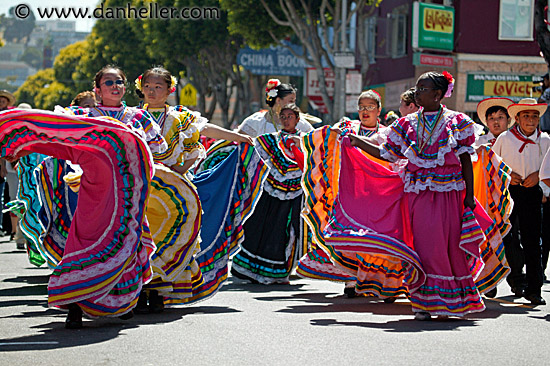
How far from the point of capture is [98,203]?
7.62m

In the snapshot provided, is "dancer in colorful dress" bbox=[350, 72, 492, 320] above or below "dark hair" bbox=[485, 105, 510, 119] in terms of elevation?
below

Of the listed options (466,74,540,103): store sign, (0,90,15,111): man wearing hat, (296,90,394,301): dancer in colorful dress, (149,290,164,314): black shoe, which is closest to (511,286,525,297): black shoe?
(296,90,394,301): dancer in colorful dress

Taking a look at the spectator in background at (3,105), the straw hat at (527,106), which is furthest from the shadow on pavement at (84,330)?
the spectator in background at (3,105)

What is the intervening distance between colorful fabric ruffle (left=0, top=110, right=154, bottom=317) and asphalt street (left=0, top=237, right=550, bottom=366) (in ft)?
0.93

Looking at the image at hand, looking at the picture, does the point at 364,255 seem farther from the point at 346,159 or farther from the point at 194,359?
the point at 194,359

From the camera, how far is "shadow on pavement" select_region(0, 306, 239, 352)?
6906 mm

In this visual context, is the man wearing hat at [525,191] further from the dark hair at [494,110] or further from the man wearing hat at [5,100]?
the man wearing hat at [5,100]

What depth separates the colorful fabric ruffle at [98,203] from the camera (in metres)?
7.39

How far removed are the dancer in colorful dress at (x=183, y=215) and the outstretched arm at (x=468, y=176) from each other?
2140mm

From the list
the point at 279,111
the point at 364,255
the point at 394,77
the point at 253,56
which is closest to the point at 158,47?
the point at 253,56

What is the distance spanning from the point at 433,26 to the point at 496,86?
3.40 m

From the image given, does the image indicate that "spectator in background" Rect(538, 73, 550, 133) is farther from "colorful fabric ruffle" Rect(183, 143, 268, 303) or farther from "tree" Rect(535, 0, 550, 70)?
"colorful fabric ruffle" Rect(183, 143, 268, 303)

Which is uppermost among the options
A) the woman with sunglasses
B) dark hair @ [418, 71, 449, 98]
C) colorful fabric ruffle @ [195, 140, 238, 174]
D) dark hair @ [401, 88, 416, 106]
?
dark hair @ [418, 71, 449, 98]

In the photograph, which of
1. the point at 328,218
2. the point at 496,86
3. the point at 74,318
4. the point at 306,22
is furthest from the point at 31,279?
the point at 496,86
